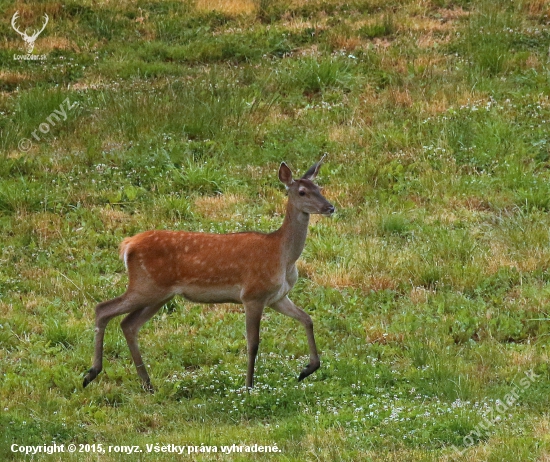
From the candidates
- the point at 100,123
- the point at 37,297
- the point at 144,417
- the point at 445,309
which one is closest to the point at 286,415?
the point at 144,417

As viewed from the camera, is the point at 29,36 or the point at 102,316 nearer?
the point at 102,316

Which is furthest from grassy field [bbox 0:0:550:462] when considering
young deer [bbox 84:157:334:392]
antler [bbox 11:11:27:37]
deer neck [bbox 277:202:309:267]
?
deer neck [bbox 277:202:309:267]

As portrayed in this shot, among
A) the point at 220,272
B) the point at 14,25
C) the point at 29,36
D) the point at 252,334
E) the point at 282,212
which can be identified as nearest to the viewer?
the point at 252,334

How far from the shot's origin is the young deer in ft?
30.2

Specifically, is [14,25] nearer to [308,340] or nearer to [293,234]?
[293,234]

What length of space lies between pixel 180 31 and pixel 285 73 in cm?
275

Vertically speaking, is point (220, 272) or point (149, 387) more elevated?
point (220, 272)

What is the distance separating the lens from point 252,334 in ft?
30.2

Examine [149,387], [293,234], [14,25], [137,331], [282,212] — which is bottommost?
[282,212]

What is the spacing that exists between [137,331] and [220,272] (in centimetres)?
88

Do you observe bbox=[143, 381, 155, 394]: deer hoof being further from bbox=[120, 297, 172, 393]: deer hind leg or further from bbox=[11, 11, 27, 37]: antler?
bbox=[11, 11, 27, 37]: antler

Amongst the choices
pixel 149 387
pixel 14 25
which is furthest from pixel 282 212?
pixel 14 25

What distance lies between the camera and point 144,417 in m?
8.62

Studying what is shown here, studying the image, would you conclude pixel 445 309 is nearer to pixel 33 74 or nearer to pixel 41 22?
pixel 33 74
